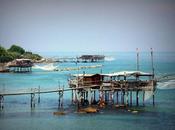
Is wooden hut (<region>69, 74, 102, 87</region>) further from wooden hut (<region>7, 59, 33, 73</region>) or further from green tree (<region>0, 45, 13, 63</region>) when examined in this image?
green tree (<region>0, 45, 13, 63</region>)

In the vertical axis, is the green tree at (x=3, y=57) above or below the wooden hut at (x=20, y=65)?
above

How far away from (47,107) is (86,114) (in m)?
4.17

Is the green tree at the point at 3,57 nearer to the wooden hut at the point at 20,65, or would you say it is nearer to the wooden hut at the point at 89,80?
the wooden hut at the point at 20,65

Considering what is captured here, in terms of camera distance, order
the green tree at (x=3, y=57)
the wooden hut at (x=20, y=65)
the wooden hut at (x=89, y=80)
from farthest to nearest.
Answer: the green tree at (x=3, y=57) < the wooden hut at (x=20, y=65) < the wooden hut at (x=89, y=80)

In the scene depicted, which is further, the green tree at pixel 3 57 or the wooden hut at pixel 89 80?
the green tree at pixel 3 57

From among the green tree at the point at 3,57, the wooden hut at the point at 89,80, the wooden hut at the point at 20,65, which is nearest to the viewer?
the wooden hut at the point at 89,80

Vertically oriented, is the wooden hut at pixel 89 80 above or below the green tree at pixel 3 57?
below

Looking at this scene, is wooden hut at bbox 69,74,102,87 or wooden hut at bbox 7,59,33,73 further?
wooden hut at bbox 7,59,33,73

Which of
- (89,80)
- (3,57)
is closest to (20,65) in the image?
(3,57)

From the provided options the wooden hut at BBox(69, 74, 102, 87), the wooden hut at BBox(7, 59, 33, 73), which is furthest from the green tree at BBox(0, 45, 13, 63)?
the wooden hut at BBox(69, 74, 102, 87)

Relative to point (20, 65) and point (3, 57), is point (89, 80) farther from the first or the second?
point (3, 57)

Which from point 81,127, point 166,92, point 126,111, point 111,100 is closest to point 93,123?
point 81,127

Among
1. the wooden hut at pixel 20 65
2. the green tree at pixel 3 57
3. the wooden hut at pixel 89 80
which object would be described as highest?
the green tree at pixel 3 57

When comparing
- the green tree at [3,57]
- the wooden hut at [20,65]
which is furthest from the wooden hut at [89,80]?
the green tree at [3,57]
